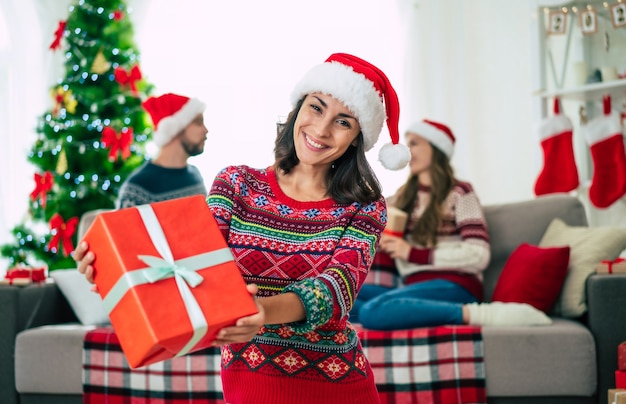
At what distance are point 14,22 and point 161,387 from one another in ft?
11.3

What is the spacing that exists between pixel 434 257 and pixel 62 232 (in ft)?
8.09

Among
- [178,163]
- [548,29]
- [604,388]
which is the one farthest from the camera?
[548,29]

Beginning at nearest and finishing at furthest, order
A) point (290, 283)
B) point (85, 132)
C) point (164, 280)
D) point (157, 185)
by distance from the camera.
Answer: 1. point (164, 280)
2. point (290, 283)
3. point (157, 185)
4. point (85, 132)

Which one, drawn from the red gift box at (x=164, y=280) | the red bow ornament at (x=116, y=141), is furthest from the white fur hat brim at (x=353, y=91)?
the red bow ornament at (x=116, y=141)

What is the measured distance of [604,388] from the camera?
8.99ft

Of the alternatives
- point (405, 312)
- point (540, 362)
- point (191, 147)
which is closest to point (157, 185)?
point (191, 147)

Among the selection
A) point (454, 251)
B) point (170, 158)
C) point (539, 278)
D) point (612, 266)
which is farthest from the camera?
point (170, 158)

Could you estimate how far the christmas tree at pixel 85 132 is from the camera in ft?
15.6

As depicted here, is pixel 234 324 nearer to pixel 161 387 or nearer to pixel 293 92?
pixel 293 92

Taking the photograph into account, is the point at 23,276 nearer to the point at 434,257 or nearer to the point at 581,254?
the point at 434,257

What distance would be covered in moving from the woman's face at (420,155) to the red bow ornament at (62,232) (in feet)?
7.17

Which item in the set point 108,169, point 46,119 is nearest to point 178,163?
point 108,169

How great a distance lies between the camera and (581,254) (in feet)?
9.98

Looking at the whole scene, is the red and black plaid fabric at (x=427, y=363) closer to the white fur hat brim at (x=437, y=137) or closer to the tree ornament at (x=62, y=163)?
the white fur hat brim at (x=437, y=137)
